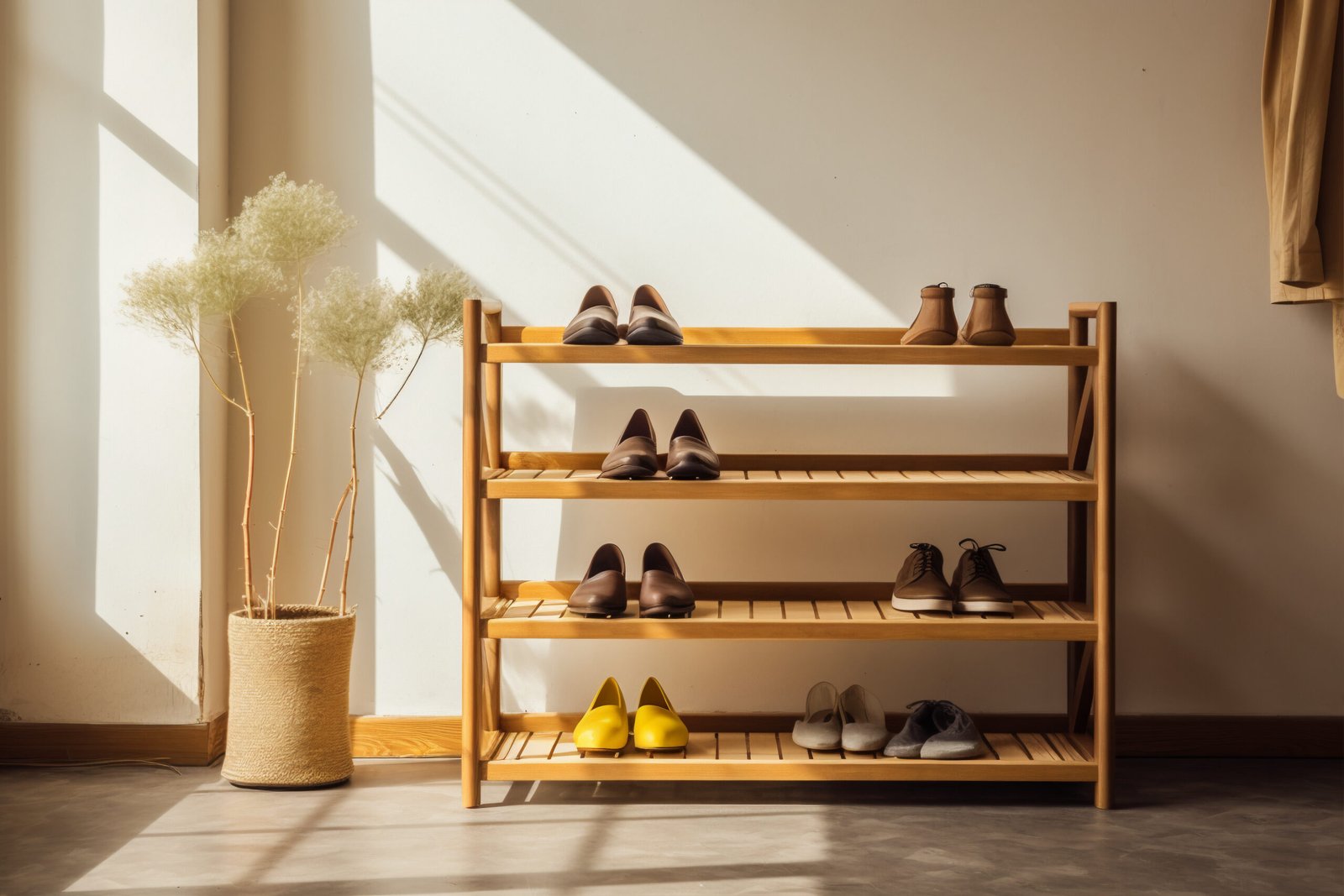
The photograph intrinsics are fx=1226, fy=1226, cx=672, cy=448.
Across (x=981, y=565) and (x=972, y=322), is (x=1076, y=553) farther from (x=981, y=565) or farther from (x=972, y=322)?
(x=972, y=322)

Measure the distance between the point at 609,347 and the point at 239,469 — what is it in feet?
3.89

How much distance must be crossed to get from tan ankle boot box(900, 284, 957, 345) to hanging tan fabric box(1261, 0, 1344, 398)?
0.88m

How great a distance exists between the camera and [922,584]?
289 centimetres

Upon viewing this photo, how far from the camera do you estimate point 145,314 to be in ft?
9.76

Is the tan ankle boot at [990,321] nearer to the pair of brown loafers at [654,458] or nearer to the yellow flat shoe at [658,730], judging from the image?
the pair of brown loafers at [654,458]

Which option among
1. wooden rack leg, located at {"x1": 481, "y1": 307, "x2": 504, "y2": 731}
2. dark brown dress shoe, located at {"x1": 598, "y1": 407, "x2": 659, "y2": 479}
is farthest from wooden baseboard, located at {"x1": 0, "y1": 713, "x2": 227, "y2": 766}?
dark brown dress shoe, located at {"x1": 598, "y1": 407, "x2": 659, "y2": 479}

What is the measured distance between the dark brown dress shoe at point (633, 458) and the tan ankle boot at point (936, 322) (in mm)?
645

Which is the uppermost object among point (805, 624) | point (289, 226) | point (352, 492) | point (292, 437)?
point (289, 226)

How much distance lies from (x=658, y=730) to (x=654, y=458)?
2.09 feet

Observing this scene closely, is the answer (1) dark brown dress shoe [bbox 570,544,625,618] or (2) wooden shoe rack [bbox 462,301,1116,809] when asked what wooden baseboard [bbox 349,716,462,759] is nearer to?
(2) wooden shoe rack [bbox 462,301,1116,809]

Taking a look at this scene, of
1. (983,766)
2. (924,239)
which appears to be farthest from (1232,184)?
(983,766)

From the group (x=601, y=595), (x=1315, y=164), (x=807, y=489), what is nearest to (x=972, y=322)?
(x=807, y=489)

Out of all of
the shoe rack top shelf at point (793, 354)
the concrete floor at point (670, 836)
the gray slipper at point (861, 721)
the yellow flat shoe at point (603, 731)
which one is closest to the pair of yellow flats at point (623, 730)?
the yellow flat shoe at point (603, 731)

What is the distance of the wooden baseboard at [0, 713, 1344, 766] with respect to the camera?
313 centimetres
